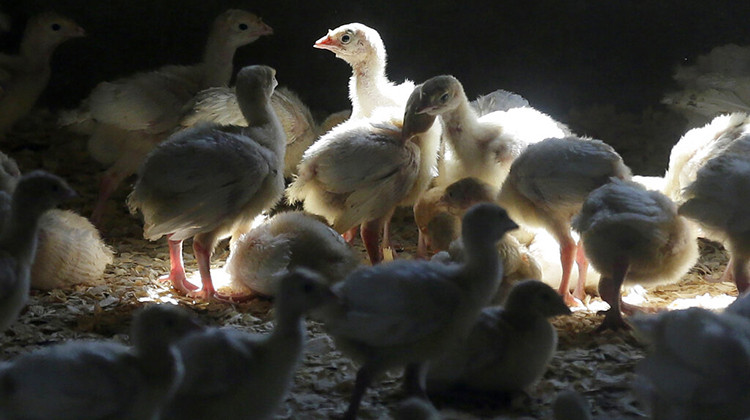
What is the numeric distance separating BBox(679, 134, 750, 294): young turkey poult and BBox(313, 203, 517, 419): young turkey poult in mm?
1471

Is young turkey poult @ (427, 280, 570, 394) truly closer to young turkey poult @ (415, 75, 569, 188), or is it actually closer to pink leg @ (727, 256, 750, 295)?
pink leg @ (727, 256, 750, 295)

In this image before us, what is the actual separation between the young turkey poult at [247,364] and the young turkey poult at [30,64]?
4.64 meters

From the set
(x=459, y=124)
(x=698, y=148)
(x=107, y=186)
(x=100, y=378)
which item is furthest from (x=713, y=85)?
(x=100, y=378)

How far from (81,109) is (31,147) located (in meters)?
1.27

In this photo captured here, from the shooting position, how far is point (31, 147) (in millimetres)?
7113

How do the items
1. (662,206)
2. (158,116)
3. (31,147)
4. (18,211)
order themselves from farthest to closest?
(31,147) → (158,116) → (662,206) → (18,211)

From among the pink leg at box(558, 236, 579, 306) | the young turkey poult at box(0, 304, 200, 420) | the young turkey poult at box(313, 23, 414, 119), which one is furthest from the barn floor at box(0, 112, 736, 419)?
the young turkey poult at box(313, 23, 414, 119)

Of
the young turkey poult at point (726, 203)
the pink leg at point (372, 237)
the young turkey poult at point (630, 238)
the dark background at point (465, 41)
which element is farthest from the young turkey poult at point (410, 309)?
the dark background at point (465, 41)

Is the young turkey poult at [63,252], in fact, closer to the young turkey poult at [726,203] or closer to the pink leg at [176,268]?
the pink leg at [176,268]

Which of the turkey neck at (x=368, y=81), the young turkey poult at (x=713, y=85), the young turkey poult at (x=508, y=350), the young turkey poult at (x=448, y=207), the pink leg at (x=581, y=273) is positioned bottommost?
the young turkey poult at (x=508, y=350)

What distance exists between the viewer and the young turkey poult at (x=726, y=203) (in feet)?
13.1

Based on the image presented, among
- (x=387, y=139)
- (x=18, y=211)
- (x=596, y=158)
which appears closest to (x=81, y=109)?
(x=387, y=139)

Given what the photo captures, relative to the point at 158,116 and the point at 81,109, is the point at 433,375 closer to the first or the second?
the point at 158,116

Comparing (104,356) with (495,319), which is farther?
(495,319)
